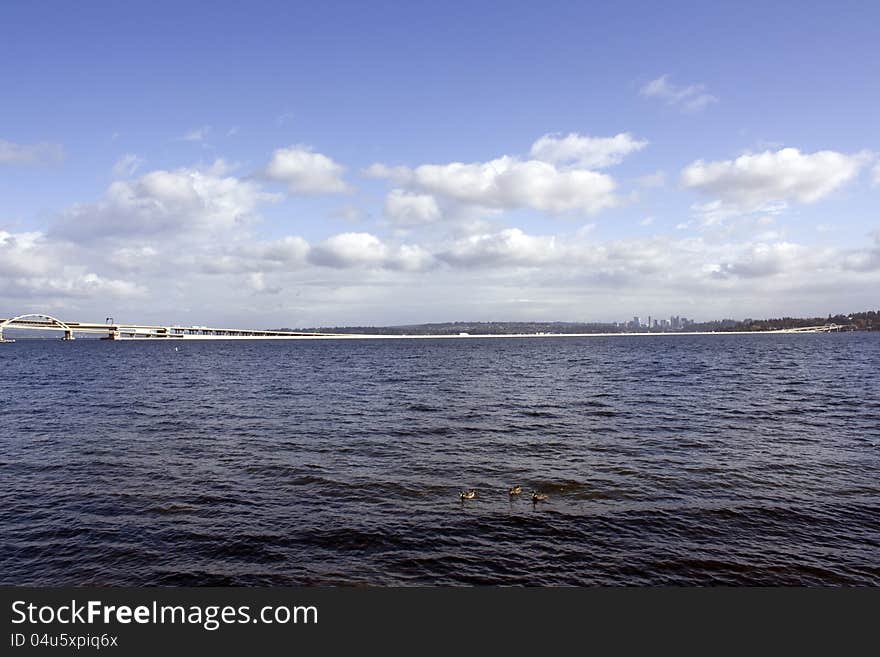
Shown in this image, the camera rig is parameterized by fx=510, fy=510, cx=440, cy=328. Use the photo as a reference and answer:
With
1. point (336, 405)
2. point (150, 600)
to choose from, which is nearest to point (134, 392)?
point (336, 405)

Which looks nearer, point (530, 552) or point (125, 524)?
point (530, 552)

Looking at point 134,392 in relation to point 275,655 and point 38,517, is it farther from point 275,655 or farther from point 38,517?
point 275,655

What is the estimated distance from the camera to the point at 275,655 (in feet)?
35.1

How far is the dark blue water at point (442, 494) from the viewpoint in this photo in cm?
1606

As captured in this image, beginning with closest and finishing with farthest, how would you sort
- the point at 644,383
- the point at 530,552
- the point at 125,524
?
the point at 530,552
the point at 125,524
the point at 644,383

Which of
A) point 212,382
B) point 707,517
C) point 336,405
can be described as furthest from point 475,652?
point 212,382

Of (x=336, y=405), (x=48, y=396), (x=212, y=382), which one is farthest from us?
(x=212, y=382)

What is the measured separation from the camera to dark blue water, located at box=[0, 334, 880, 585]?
632 inches

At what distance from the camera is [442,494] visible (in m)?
22.7

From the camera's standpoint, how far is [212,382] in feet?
240

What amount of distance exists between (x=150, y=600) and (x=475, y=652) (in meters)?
7.74

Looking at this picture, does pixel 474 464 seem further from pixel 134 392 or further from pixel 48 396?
pixel 48 396

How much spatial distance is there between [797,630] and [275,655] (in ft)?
38.4

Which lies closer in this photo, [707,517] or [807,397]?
[707,517]
